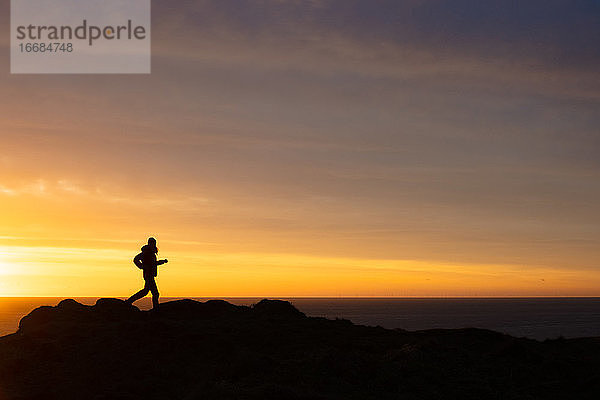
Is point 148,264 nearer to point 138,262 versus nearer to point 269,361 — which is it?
point 138,262

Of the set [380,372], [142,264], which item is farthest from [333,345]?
[142,264]

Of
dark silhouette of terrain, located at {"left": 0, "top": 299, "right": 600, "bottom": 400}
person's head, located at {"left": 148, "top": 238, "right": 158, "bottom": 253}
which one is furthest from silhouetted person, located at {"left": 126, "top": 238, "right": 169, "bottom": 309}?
dark silhouette of terrain, located at {"left": 0, "top": 299, "right": 600, "bottom": 400}

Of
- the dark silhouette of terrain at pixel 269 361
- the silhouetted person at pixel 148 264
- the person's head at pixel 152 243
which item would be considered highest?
the person's head at pixel 152 243

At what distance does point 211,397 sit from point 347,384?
360cm

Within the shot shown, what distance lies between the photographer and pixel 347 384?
1716 centimetres

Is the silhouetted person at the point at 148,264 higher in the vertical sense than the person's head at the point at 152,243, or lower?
lower

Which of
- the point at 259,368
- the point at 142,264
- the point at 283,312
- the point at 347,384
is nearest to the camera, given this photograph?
the point at 347,384

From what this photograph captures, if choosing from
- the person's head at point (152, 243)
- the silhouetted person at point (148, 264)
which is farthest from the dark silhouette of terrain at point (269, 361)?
the person's head at point (152, 243)

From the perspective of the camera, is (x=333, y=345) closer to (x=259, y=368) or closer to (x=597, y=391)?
(x=259, y=368)

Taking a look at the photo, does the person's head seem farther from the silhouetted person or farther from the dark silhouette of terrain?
the dark silhouette of terrain

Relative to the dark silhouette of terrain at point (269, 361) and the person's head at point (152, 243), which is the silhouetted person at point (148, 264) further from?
the dark silhouette of terrain at point (269, 361)

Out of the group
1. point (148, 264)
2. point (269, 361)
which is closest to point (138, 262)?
point (148, 264)

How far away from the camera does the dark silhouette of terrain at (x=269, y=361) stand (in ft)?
56.4

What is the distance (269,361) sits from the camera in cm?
1891
